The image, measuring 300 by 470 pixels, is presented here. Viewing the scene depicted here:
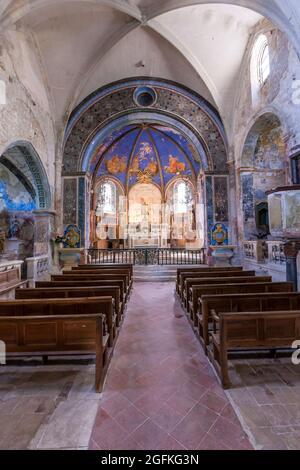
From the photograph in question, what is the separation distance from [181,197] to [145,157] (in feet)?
14.4

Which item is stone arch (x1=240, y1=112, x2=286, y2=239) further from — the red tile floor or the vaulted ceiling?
the red tile floor

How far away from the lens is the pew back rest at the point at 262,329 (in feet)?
9.82

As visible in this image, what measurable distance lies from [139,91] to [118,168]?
6573 millimetres

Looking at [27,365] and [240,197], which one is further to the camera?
[240,197]

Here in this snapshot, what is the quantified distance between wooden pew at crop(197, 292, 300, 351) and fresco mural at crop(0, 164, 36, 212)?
11.8 metres

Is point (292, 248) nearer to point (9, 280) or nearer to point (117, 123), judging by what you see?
point (9, 280)

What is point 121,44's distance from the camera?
10266mm

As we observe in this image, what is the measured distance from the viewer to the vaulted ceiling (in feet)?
26.5

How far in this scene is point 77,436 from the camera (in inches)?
84.0

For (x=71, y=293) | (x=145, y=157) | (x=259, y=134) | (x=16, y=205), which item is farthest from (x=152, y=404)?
(x=145, y=157)

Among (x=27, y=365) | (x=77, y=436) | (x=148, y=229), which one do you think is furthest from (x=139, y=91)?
(x=77, y=436)

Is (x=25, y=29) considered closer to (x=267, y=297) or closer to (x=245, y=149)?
(x=245, y=149)

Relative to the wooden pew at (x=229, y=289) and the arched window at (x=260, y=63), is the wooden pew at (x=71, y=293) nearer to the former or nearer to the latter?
the wooden pew at (x=229, y=289)

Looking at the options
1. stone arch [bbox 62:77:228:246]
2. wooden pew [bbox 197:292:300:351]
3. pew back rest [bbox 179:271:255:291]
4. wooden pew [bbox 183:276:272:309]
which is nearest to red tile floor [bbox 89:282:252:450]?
wooden pew [bbox 197:292:300:351]
